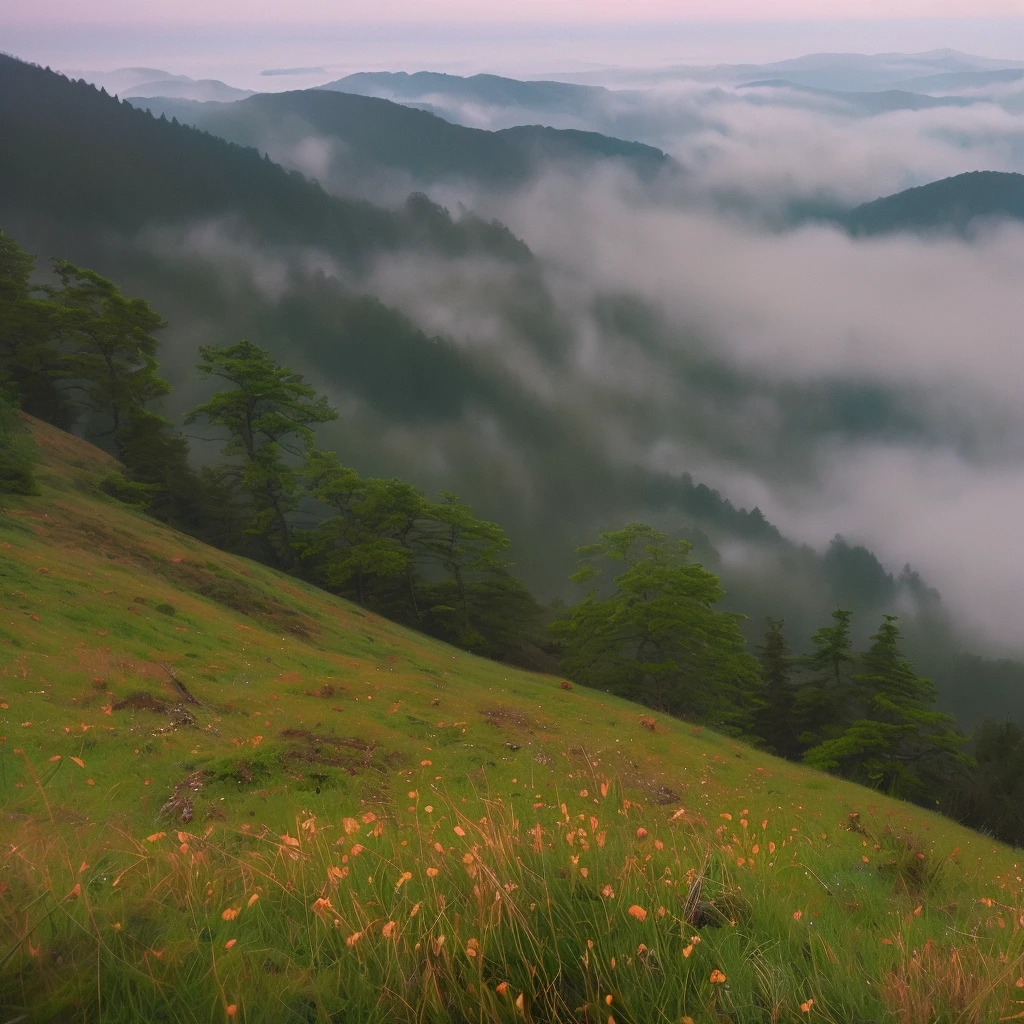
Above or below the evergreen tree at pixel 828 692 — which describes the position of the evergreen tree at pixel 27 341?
above

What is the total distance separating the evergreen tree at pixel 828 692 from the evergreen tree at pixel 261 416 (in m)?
32.7

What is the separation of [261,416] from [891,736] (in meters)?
38.7

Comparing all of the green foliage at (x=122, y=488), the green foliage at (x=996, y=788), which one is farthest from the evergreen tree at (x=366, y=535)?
the green foliage at (x=996, y=788)

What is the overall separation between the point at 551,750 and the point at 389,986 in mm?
12160

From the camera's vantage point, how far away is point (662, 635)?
36.7 meters

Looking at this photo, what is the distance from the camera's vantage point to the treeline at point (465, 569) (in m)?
36.8

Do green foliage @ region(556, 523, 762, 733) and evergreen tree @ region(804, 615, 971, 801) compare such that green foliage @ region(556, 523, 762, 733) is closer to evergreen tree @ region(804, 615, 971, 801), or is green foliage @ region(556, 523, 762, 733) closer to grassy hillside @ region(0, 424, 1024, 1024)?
evergreen tree @ region(804, 615, 971, 801)

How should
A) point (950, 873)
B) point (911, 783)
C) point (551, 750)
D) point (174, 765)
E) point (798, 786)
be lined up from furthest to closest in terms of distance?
1. point (911, 783)
2. point (798, 786)
3. point (551, 750)
4. point (174, 765)
5. point (950, 873)

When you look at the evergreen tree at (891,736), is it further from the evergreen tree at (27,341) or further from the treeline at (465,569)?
the evergreen tree at (27,341)

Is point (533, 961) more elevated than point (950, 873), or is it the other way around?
point (533, 961)

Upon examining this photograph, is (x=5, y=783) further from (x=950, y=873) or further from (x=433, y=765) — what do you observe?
(x=950, y=873)

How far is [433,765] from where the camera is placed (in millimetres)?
12547

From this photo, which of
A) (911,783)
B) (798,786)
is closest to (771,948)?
(798,786)

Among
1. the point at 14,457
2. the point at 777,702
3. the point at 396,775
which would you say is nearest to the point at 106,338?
the point at 14,457
